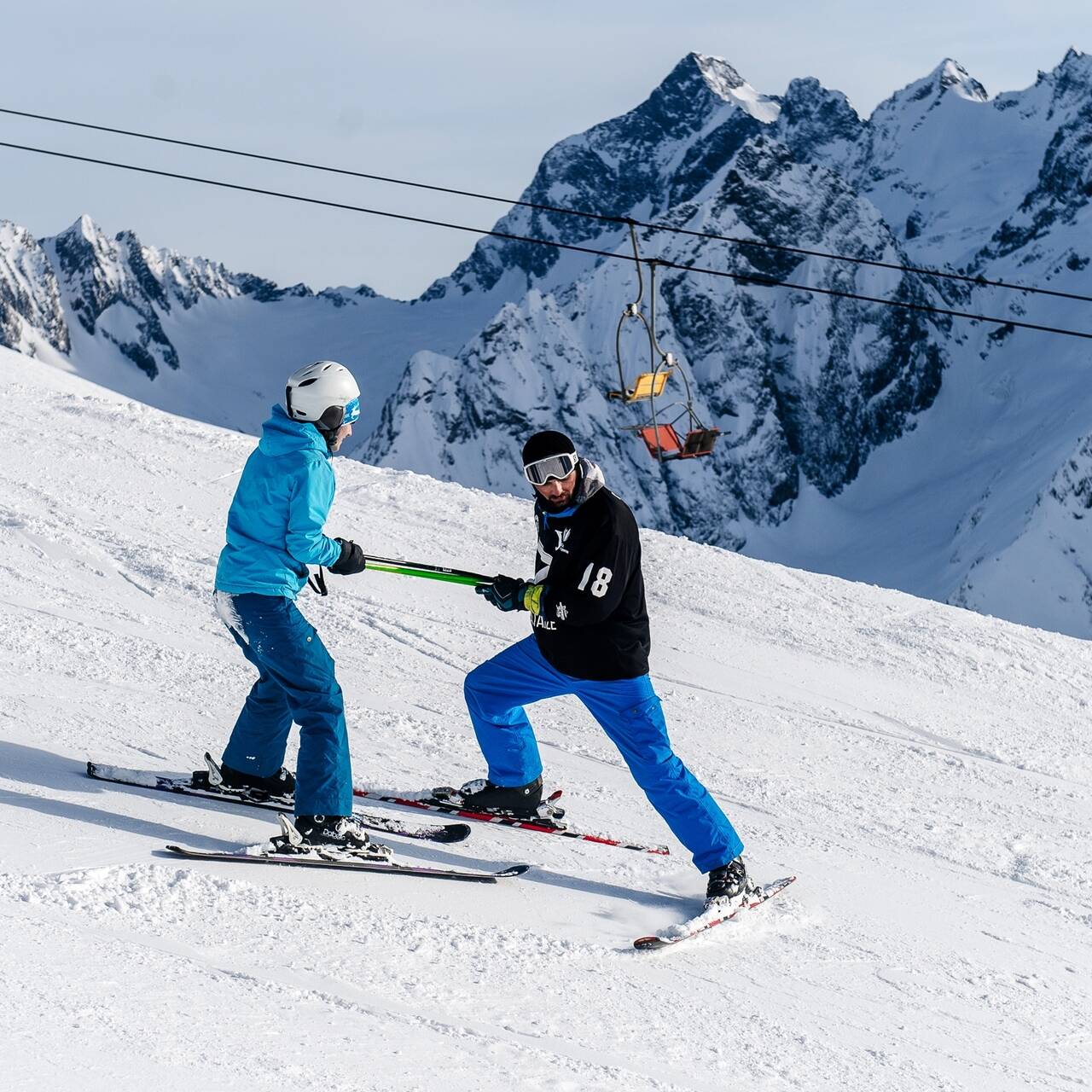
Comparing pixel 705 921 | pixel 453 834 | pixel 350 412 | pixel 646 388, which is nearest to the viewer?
pixel 705 921

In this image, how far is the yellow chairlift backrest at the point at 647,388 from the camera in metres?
10.5

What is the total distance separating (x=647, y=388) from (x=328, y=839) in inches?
273

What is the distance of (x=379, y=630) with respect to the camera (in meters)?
8.39

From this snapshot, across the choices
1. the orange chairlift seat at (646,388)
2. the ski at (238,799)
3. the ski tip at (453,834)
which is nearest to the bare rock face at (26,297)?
the orange chairlift seat at (646,388)

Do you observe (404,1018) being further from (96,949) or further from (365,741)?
(365,741)

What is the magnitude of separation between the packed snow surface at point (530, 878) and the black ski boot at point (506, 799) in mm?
192

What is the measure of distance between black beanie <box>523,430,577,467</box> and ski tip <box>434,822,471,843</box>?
1.44m

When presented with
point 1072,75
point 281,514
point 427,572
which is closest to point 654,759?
point 427,572

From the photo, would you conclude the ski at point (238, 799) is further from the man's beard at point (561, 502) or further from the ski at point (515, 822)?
the man's beard at point (561, 502)

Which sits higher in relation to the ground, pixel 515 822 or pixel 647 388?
pixel 647 388

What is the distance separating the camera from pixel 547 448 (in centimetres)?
461

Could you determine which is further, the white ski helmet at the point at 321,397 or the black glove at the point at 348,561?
the black glove at the point at 348,561

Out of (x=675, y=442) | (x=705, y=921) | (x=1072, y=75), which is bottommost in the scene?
(x=705, y=921)

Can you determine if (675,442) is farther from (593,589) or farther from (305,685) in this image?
(305,685)
